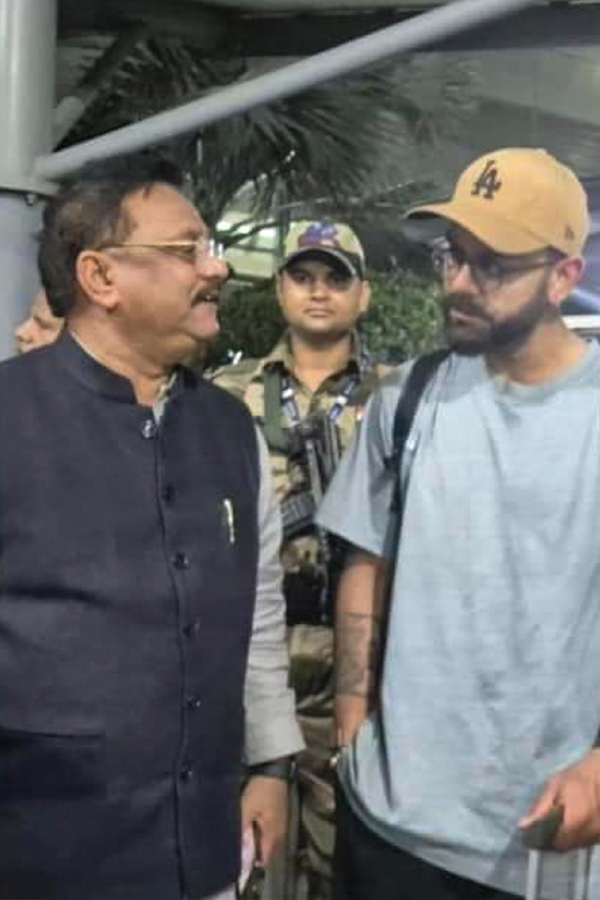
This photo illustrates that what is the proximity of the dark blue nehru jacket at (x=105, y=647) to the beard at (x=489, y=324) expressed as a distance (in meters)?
0.54

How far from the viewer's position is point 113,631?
7.56ft

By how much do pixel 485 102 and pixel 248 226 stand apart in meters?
0.62

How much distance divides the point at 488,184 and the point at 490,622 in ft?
2.46

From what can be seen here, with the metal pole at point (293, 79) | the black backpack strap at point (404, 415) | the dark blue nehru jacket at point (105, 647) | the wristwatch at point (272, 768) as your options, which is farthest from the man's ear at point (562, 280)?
the wristwatch at point (272, 768)

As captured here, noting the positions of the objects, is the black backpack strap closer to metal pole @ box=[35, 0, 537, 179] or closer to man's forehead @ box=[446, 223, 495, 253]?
man's forehead @ box=[446, 223, 495, 253]

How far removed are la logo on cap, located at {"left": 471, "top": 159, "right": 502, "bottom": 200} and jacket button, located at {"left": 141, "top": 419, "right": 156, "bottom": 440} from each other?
0.68 m

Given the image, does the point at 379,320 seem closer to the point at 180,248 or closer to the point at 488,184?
the point at 488,184

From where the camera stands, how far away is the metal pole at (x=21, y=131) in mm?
2984

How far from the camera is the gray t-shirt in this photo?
2445 millimetres

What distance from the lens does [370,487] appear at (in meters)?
2.63

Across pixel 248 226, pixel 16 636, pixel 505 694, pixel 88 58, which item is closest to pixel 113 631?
pixel 16 636

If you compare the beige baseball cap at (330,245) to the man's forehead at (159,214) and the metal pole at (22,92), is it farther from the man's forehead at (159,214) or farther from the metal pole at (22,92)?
the man's forehead at (159,214)

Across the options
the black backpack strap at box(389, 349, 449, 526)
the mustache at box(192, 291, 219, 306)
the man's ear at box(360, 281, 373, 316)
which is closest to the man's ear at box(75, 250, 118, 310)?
the mustache at box(192, 291, 219, 306)

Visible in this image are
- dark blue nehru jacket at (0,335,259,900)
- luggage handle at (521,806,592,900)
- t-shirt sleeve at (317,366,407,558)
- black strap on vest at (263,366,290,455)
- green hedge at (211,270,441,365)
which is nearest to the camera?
dark blue nehru jacket at (0,335,259,900)
